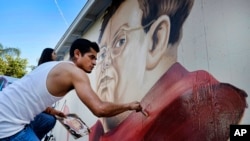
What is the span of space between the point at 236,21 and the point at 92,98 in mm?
1270

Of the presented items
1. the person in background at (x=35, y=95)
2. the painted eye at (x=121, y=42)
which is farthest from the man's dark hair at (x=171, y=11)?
the person in background at (x=35, y=95)

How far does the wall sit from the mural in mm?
63

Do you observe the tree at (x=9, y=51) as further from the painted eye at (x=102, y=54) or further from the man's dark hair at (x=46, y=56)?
the man's dark hair at (x=46, y=56)

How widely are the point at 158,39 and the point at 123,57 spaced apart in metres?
0.91

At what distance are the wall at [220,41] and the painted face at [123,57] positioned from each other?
88 centimetres

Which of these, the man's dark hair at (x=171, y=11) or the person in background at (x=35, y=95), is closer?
the person in background at (x=35, y=95)

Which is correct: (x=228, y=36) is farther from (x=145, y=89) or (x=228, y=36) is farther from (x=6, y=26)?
(x=6, y=26)

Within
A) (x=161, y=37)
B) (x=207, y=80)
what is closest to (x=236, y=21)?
(x=207, y=80)

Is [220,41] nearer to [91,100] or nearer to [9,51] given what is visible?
[91,100]

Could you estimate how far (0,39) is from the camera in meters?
21.7

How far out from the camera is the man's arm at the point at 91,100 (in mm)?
1740

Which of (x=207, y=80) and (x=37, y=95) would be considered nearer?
(x=37, y=95)

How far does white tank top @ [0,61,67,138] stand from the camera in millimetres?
1857

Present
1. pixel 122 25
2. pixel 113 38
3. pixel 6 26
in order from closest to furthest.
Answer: pixel 122 25 < pixel 113 38 < pixel 6 26
